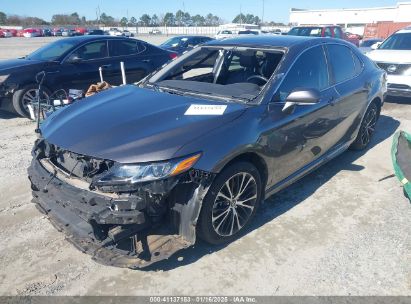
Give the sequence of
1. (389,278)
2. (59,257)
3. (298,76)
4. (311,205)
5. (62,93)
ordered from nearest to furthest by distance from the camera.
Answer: (389,278) < (59,257) < (298,76) < (311,205) < (62,93)

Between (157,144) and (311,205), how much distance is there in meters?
2.07

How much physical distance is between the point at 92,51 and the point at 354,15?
2375 inches

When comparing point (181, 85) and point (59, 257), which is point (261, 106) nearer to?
point (181, 85)

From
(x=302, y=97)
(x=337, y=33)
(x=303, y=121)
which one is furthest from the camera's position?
(x=337, y=33)

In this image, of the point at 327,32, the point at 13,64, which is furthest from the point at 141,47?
the point at 327,32

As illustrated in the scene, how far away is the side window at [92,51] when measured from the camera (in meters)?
7.29

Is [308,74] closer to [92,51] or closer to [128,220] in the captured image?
[128,220]

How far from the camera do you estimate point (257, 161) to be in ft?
10.1

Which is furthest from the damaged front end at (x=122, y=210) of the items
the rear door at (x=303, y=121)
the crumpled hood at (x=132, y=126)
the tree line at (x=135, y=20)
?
the tree line at (x=135, y=20)

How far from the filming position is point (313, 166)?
12.8ft

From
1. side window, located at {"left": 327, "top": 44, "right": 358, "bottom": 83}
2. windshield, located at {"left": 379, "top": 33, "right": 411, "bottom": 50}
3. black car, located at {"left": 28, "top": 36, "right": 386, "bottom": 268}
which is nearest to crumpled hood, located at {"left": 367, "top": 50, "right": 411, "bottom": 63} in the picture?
windshield, located at {"left": 379, "top": 33, "right": 411, "bottom": 50}

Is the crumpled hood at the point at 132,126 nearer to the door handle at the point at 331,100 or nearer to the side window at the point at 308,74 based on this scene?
the side window at the point at 308,74

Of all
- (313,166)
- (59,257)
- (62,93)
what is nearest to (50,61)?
(62,93)

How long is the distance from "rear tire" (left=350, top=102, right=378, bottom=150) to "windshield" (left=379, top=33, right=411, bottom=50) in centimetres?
462
